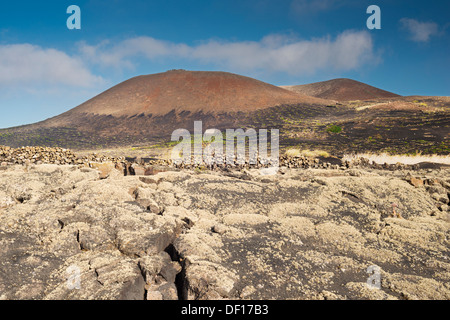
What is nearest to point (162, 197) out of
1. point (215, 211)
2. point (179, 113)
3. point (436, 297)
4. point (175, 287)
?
point (215, 211)

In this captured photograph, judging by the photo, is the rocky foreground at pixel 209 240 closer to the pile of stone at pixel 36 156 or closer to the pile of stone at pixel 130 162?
the pile of stone at pixel 130 162

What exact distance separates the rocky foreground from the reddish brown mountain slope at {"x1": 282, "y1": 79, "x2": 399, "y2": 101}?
88.3 m

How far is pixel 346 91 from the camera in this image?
90.3m

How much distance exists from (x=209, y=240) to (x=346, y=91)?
→ 9761cm

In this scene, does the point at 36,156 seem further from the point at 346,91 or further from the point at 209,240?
the point at 346,91

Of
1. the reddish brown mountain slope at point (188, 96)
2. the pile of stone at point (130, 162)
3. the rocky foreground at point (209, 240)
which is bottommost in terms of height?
the rocky foreground at point (209, 240)

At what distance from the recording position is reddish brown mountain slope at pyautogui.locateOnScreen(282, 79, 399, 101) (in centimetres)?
8719

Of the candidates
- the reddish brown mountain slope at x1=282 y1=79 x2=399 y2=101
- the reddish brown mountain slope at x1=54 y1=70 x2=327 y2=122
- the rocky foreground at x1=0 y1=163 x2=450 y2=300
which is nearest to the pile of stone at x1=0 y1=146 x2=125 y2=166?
the rocky foreground at x1=0 y1=163 x2=450 y2=300

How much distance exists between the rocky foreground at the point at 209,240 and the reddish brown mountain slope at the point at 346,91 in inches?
3476

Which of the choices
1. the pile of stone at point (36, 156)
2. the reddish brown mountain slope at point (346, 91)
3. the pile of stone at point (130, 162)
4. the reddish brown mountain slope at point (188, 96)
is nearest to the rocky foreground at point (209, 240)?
the pile of stone at point (130, 162)

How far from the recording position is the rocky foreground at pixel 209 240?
13.5 ft

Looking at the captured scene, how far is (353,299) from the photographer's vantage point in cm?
402

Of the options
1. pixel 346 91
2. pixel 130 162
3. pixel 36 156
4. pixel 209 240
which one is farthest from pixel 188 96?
pixel 346 91

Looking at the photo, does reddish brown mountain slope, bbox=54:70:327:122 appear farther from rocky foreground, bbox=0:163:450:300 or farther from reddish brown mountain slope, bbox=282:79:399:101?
rocky foreground, bbox=0:163:450:300
